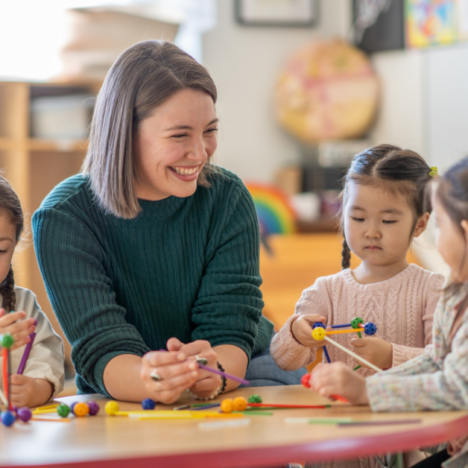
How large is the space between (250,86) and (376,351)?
2.71 meters

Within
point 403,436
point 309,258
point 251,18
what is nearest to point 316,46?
point 251,18

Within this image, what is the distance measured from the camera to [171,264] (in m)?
1.22

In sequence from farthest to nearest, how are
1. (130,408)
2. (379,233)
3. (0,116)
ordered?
(0,116) → (379,233) → (130,408)

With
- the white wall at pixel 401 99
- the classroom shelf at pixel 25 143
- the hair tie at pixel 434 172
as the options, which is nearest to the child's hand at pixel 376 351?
the hair tie at pixel 434 172

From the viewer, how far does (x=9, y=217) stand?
1.15 metres

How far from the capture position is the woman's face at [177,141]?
1.13m

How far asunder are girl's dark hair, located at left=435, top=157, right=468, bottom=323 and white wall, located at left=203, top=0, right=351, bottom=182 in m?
2.62

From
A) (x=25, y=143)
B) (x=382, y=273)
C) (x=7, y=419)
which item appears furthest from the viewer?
(x=25, y=143)

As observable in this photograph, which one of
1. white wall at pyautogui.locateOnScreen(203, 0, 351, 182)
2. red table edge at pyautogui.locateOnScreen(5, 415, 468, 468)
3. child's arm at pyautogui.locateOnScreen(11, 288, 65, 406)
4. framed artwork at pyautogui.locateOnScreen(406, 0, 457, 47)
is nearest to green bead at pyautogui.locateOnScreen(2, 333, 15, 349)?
child's arm at pyautogui.locateOnScreen(11, 288, 65, 406)

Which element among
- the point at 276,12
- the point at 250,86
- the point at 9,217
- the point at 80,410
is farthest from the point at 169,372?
the point at 276,12

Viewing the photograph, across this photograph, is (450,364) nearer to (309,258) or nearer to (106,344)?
(106,344)

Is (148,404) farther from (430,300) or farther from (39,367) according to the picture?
(430,300)

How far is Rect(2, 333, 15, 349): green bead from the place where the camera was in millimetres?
858

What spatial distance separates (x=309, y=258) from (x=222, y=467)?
2188mm
